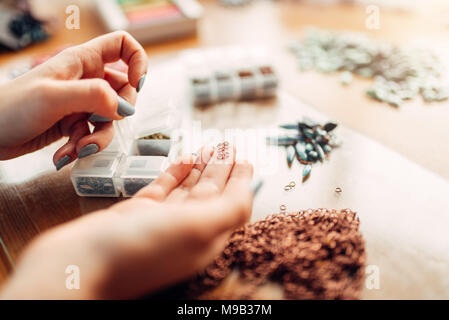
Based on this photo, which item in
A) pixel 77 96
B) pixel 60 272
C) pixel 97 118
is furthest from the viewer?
pixel 97 118

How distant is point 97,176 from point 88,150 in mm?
56

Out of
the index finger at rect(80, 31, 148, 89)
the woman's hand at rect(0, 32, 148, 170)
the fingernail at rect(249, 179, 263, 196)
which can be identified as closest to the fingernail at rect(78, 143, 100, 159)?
the woman's hand at rect(0, 32, 148, 170)

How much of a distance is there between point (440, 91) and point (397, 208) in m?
0.49

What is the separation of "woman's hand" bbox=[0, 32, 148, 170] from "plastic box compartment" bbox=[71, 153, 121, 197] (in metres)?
0.02

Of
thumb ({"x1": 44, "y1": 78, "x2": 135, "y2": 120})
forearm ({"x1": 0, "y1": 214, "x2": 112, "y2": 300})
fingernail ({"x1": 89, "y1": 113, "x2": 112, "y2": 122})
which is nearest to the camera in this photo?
forearm ({"x1": 0, "y1": 214, "x2": 112, "y2": 300})

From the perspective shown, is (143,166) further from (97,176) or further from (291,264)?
(291,264)

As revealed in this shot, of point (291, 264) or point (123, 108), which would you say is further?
point (123, 108)

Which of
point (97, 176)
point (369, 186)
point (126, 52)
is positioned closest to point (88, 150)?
point (97, 176)

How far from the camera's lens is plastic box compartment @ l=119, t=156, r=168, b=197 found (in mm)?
657

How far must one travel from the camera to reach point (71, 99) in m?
0.58

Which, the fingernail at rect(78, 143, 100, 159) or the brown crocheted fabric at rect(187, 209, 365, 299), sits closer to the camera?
the brown crocheted fabric at rect(187, 209, 365, 299)

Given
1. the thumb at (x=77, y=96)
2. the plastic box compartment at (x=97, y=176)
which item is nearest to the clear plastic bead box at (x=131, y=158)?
the plastic box compartment at (x=97, y=176)

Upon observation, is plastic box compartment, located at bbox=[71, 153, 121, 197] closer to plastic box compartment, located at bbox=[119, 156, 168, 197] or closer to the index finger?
plastic box compartment, located at bbox=[119, 156, 168, 197]

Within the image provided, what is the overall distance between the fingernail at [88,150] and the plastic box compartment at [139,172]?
61 mm
